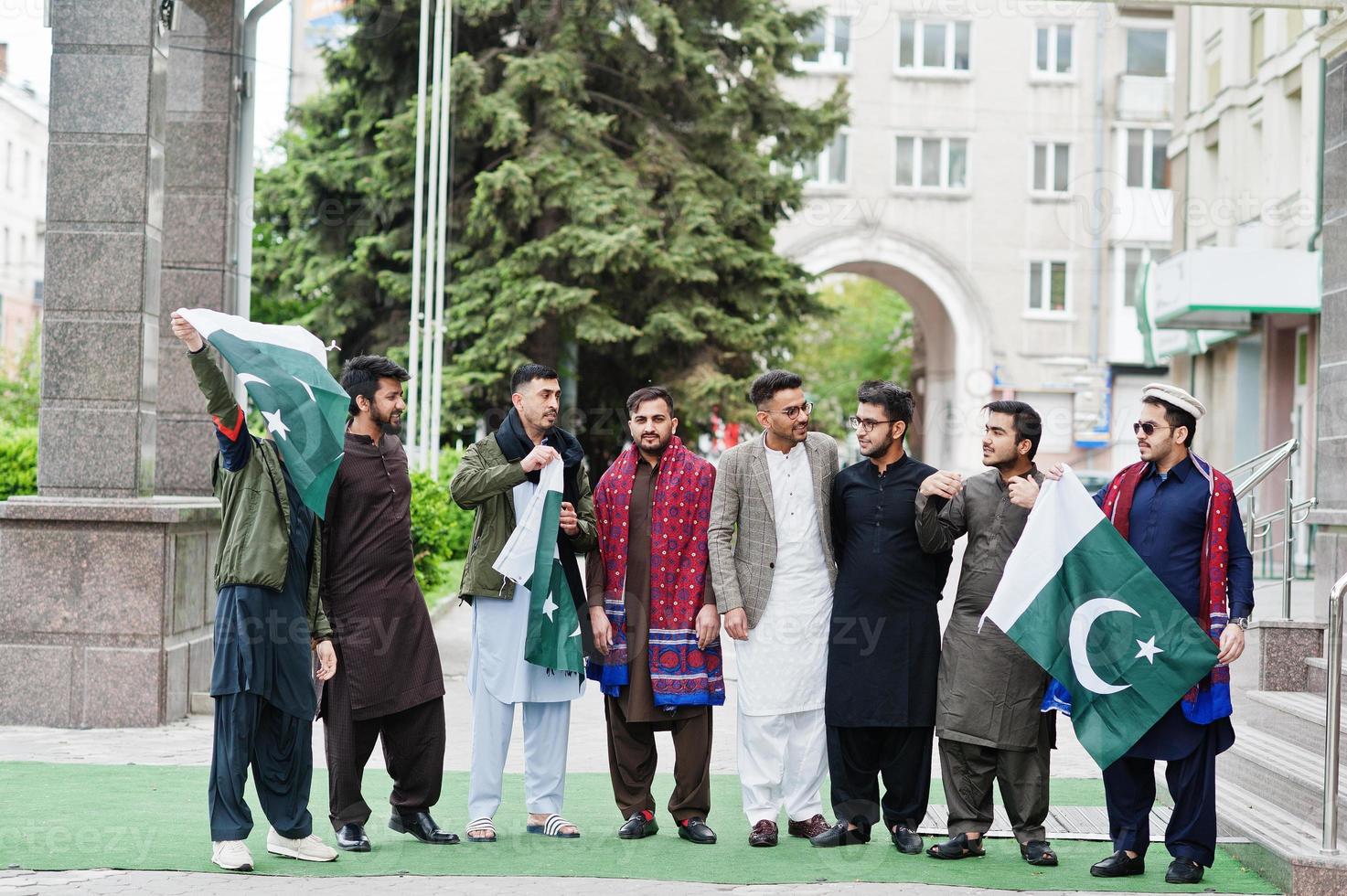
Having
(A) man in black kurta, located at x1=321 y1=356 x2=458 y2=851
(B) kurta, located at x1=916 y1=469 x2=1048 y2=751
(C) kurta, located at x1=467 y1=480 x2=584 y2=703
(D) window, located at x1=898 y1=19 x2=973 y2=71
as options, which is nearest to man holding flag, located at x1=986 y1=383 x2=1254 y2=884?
(B) kurta, located at x1=916 y1=469 x2=1048 y2=751

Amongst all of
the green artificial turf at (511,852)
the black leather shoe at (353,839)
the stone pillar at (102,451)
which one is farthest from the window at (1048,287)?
the black leather shoe at (353,839)

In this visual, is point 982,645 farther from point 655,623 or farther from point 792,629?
point 655,623

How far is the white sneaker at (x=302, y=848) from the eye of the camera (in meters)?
6.83

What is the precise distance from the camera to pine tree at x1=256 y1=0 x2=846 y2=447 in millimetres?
25625

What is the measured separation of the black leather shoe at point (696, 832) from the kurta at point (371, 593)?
126cm

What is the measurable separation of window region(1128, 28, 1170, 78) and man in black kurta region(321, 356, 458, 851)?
44.1 meters

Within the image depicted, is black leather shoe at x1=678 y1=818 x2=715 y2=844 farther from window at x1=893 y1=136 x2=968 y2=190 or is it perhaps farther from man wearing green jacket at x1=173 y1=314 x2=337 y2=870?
window at x1=893 y1=136 x2=968 y2=190

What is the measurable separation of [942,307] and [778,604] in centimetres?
4023

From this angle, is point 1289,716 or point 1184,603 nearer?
point 1184,603

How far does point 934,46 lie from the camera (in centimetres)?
4694

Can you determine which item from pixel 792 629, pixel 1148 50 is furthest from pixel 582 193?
pixel 1148 50

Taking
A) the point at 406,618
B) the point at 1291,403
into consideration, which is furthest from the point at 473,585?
the point at 1291,403

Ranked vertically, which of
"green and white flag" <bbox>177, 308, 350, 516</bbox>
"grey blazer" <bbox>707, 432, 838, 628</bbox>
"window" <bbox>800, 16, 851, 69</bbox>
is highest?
"window" <bbox>800, 16, 851, 69</bbox>

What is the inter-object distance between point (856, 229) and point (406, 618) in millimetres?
38827
